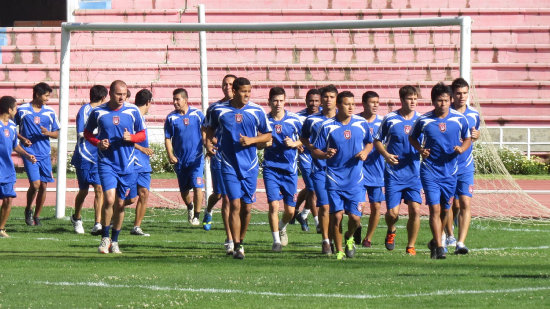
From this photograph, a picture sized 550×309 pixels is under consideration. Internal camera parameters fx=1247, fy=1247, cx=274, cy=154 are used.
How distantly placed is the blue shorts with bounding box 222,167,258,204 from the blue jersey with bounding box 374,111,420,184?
1624 mm

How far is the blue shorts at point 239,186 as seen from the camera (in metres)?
14.0

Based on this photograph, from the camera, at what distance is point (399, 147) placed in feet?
48.1

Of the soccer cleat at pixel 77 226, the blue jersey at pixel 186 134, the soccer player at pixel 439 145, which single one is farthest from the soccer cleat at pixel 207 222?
the soccer player at pixel 439 145

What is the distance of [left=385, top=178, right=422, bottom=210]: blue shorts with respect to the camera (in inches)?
570

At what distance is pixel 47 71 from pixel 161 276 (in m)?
22.6

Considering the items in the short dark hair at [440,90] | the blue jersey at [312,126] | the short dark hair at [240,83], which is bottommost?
the blue jersey at [312,126]

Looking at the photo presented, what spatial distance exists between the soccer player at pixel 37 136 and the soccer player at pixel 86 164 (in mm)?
1102

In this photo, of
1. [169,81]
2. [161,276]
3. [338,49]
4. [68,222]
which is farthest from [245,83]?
[338,49]

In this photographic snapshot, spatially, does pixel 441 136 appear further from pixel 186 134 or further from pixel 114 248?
pixel 186 134

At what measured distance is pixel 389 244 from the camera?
14953mm

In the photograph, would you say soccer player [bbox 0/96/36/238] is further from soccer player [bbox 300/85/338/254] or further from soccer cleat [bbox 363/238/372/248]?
soccer cleat [bbox 363/238/372/248]

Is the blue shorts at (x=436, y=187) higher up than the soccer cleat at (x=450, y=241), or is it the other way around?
the blue shorts at (x=436, y=187)

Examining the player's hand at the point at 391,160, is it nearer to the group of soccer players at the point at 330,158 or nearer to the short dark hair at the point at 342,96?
the group of soccer players at the point at 330,158

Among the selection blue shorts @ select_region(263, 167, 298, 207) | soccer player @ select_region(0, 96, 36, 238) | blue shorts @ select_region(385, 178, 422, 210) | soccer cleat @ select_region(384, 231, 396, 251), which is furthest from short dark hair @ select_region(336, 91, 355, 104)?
soccer player @ select_region(0, 96, 36, 238)
